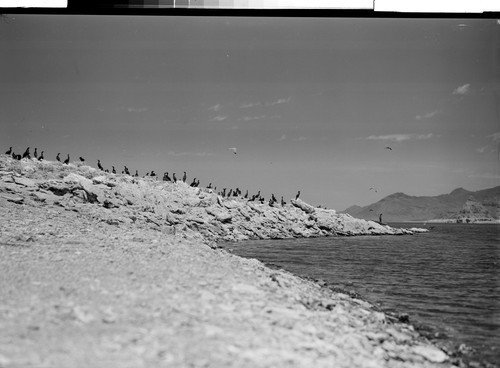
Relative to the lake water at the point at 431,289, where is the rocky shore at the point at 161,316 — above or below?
above

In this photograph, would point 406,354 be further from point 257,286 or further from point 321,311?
point 257,286

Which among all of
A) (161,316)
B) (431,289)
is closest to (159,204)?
(431,289)

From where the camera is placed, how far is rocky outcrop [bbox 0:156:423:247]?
20.8 meters

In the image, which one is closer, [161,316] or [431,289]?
[161,316]

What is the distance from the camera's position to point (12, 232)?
451 inches

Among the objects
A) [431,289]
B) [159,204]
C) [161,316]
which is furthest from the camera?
[159,204]

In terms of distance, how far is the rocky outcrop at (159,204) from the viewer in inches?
821

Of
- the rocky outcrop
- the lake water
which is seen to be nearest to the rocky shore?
the lake water

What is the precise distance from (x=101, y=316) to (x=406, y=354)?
4352 mm

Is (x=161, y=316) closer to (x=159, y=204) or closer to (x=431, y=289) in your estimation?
(x=431, y=289)

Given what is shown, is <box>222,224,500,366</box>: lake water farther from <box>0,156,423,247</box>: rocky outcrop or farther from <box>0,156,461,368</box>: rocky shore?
→ <box>0,156,423,247</box>: rocky outcrop

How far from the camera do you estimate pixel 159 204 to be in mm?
28422

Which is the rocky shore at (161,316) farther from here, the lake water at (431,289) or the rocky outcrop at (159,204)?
the rocky outcrop at (159,204)

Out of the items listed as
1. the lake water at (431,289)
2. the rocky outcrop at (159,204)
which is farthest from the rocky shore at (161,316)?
the rocky outcrop at (159,204)
